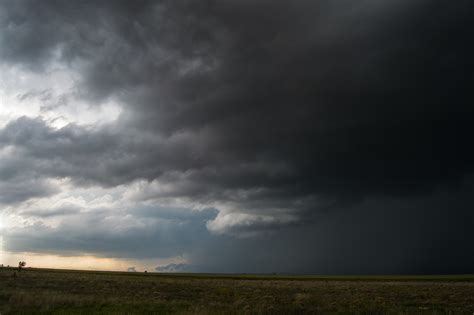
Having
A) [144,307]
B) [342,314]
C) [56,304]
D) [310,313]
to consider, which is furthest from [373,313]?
[56,304]

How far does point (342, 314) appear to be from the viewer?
80.0 feet

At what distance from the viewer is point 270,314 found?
23.0 meters

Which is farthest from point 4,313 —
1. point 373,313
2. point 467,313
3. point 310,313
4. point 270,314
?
point 467,313

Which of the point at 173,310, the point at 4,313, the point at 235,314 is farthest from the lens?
the point at 173,310

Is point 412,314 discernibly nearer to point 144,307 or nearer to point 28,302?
point 144,307

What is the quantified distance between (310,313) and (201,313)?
25.5 ft

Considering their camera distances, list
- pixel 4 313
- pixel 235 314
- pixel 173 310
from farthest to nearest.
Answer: pixel 173 310 → pixel 235 314 → pixel 4 313

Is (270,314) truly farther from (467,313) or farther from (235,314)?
(467,313)

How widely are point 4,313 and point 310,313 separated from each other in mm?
18299

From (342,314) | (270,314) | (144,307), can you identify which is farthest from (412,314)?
(144,307)

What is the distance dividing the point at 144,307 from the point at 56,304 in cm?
612

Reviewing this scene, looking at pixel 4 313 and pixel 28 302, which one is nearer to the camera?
pixel 4 313

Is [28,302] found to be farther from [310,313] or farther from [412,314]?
→ [412,314]

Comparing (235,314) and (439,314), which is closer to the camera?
(235,314)
